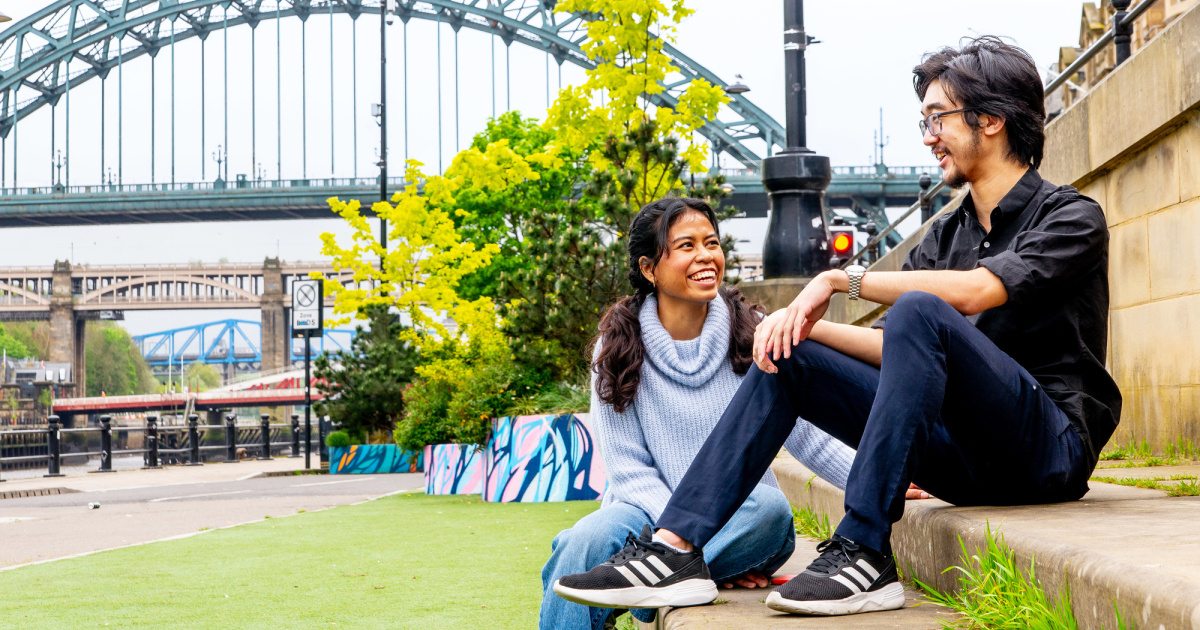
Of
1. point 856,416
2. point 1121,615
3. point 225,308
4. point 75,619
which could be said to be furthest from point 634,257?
point 225,308

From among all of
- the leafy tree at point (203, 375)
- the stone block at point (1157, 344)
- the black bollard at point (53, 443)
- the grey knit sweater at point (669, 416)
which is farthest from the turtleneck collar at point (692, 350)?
the leafy tree at point (203, 375)

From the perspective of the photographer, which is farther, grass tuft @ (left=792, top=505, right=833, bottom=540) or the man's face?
grass tuft @ (left=792, top=505, right=833, bottom=540)

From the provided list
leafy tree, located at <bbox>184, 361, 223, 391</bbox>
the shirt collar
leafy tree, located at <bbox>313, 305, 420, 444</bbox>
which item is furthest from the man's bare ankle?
leafy tree, located at <bbox>184, 361, 223, 391</bbox>

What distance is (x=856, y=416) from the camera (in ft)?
7.68

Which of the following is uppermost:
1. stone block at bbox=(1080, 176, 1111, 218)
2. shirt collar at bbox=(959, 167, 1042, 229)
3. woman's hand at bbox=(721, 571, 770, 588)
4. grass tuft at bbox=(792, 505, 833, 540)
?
stone block at bbox=(1080, 176, 1111, 218)

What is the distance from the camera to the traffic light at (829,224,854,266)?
8.16m

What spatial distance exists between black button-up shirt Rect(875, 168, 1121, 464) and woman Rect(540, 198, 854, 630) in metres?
0.49

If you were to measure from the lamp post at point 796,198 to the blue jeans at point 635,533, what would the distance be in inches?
220

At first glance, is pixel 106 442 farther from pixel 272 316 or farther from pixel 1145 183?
pixel 272 316

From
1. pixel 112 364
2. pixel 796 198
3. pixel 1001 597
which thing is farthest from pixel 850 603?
pixel 112 364

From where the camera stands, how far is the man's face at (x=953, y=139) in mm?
2441

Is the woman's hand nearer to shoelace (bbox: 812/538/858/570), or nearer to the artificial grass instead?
shoelace (bbox: 812/538/858/570)

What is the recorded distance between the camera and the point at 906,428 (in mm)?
A: 2049

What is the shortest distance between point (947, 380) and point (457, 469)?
10134 millimetres
